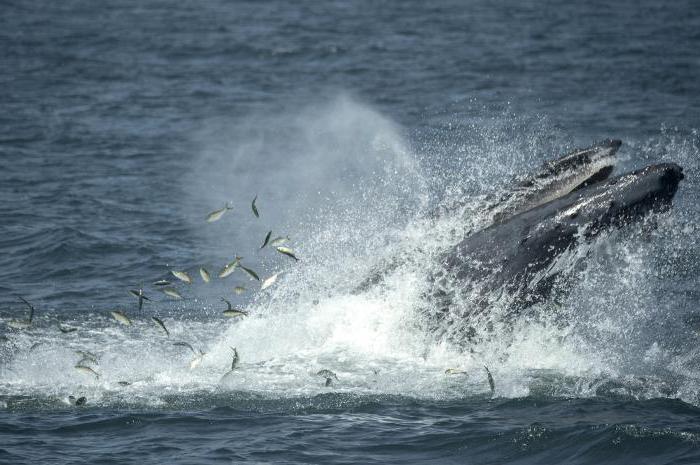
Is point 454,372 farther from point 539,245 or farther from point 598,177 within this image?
point 598,177

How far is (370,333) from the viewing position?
1603 centimetres

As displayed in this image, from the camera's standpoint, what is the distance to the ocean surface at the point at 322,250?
522 inches

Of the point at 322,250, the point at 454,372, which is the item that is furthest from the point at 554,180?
the point at 322,250

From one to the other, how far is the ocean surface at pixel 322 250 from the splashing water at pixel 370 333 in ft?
0.16

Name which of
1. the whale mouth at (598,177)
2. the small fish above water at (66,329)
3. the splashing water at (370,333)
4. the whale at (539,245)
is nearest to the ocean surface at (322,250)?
the splashing water at (370,333)

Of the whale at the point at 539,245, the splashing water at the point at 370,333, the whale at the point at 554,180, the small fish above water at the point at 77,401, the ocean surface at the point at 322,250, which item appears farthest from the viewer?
the splashing water at the point at 370,333

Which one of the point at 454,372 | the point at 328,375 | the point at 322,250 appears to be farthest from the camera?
the point at 322,250

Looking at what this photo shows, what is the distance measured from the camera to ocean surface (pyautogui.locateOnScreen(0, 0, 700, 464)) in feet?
43.5

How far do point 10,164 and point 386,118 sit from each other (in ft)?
34.3

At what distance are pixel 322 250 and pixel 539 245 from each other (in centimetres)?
781

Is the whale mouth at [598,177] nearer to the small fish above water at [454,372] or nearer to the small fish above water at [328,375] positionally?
the small fish above water at [454,372]

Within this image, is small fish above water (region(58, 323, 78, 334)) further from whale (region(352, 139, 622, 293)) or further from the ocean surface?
whale (region(352, 139, 622, 293))

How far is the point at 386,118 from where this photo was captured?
32.9 meters

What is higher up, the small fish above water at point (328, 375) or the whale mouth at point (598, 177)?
the whale mouth at point (598, 177)
